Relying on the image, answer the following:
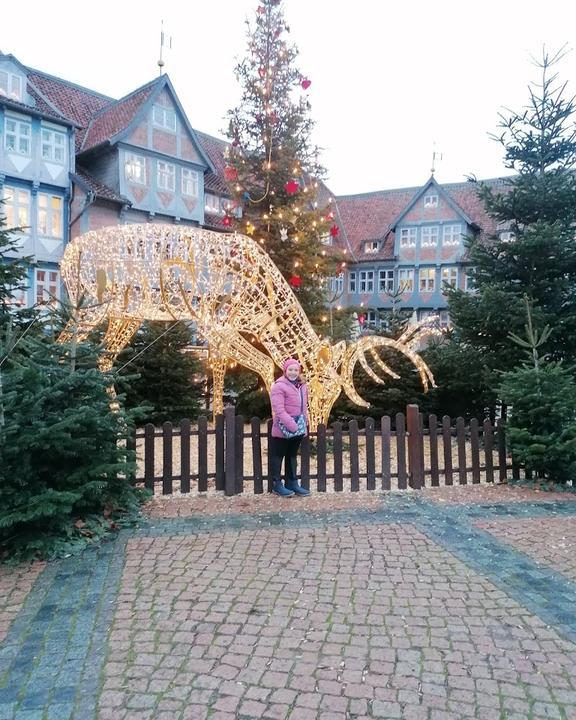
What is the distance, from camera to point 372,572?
4414 mm

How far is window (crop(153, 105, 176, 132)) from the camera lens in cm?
2114

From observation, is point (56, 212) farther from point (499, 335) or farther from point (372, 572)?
point (372, 572)

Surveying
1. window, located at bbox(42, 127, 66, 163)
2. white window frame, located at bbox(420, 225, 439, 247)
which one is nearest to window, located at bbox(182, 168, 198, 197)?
window, located at bbox(42, 127, 66, 163)

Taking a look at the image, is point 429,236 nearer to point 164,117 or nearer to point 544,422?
point 164,117

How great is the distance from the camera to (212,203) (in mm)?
24547

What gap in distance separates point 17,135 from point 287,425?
16806 millimetres

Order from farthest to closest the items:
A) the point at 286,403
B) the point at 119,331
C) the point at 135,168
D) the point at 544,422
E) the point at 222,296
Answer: the point at 135,168 → the point at 119,331 → the point at 222,296 → the point at 544,422 → the point at 286,403

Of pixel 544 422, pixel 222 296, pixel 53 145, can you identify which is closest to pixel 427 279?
pixel 53 145

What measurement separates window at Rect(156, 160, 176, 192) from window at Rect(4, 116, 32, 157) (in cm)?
473

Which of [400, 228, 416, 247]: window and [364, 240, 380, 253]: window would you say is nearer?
[400, 228, 416, 247]: window

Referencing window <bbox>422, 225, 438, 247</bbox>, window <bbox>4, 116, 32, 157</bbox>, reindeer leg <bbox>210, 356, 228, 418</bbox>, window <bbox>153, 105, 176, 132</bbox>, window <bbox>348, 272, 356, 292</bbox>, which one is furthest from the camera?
window <bbox>348, 272, 356, 292</bbox>

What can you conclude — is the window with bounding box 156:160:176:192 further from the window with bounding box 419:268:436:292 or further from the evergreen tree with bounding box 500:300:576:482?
the evergreen tree with bounding box 500:300:576:482

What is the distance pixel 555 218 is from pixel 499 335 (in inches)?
95.8

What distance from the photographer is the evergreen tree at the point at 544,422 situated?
270 inches
